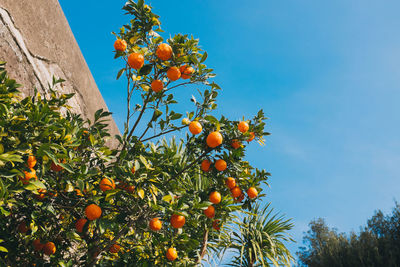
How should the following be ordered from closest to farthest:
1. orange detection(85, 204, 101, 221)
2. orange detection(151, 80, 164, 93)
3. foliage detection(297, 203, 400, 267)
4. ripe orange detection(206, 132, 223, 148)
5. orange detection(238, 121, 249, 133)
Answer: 1. orange detection(85, 204, 101, 221)
2. ripe orange detection(206, 132, 223, 148)
3. orange detection(238, 121, 249, 133)
4. orange detection(151, 80, 164, 93)
5. foliage detection(297, 203, 400, 267)

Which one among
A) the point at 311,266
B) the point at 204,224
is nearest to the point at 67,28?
the point at 204,224

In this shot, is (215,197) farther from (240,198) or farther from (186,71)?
(186,71)

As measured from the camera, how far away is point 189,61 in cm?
230

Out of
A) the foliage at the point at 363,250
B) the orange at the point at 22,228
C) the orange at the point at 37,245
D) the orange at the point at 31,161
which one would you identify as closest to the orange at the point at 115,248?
the orange at the point at 37,245

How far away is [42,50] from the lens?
3275 millimetres

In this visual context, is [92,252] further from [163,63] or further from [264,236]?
[264,236]

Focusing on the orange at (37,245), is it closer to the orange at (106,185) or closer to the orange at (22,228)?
the orange at (22,228)

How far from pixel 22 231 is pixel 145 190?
0.94 metres

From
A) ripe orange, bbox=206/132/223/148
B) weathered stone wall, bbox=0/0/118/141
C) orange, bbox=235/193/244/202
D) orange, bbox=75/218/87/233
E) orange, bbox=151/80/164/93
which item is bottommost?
orange, bbox=75/218/87/233

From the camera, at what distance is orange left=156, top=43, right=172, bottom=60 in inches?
85.2

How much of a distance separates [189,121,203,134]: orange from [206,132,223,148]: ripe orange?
0.30ft

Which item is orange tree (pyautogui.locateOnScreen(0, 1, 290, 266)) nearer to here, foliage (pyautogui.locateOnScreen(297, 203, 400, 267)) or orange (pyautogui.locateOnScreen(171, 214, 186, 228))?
orange (pyautogui.locateOnScreen(171, 214, 186, 228))

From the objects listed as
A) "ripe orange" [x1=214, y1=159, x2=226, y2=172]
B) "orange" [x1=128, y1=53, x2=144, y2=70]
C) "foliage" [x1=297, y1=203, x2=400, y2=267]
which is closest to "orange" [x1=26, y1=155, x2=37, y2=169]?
"orange" [x1=128, y1=53, x2=144, y2=70]

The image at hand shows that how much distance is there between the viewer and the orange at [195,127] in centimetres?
213
